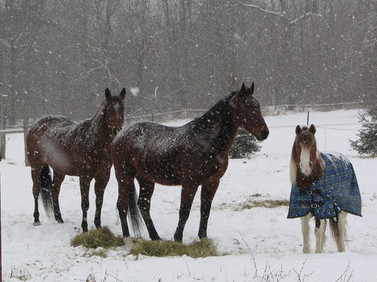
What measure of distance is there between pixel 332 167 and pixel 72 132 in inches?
153

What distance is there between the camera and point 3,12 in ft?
107

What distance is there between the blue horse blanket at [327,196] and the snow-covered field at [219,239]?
54 cm

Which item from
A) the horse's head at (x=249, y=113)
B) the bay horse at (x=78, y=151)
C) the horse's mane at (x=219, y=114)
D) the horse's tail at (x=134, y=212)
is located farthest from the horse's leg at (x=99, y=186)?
the horse's head at (x=249, y=113)

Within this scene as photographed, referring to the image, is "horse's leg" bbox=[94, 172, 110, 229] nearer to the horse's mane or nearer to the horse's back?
the horse's back

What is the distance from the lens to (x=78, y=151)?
7188 mm

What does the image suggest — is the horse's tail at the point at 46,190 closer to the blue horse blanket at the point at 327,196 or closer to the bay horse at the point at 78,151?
the bay horse at the point at 78,151

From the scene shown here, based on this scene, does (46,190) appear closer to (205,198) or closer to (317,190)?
(205,198)

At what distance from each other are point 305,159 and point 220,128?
3.72 feet

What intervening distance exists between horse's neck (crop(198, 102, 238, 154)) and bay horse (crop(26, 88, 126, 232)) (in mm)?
1386

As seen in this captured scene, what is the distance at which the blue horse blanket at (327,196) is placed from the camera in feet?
19.0

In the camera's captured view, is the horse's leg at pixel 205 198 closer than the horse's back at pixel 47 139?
Yes

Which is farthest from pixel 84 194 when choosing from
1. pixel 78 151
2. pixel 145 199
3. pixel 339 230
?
pixel 339 230

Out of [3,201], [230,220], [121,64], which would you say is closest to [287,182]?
[230,220]

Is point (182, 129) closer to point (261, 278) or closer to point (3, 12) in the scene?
point (261, 278)
